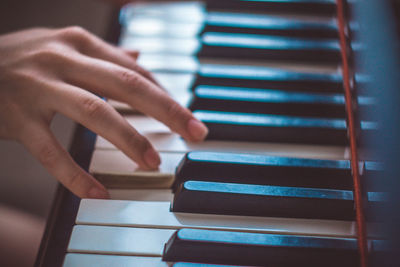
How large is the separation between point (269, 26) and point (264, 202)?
2.01ft

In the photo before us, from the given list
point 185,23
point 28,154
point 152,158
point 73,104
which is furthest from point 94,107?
point 28,154

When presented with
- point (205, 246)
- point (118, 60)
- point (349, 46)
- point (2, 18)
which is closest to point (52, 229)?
point (205, 246)

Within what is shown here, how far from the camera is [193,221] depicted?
75 cm

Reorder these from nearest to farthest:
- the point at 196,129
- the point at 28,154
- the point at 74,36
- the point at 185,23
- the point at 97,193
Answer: the point at 97,193 → the point at 196,129 → the point at 74,36 → the point at 185,23 → the point at 28,154

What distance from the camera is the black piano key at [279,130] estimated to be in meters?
0.92

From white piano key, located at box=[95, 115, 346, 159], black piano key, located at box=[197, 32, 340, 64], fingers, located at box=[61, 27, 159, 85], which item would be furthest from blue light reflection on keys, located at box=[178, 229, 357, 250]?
black piano key, located at box=[197, 32, 340, 64]

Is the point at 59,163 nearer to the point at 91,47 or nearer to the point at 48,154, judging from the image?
the point at 48,154

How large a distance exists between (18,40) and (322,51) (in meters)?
0.78

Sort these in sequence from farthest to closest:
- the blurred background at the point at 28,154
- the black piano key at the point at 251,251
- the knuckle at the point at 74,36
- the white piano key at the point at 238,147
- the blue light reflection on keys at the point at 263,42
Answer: the blurred background at the point at 28,154 < the blue light reflection on keys at the point at 263,42 < the knuckle at the point at 74,36 < the white piano key at the point at 238,147 < the black piano key at the point at 251,251

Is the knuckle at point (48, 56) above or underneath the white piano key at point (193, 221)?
above

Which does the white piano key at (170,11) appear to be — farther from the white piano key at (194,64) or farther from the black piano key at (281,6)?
the white piano key at (194,64)

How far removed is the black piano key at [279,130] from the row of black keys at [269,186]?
105mm

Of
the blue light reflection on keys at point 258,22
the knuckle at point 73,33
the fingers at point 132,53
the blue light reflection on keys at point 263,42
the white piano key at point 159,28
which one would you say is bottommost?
the fingers at point 132,53

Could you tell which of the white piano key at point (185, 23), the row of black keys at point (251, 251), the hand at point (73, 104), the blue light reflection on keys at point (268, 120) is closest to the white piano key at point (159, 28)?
the white piano key at point (185, 23)
